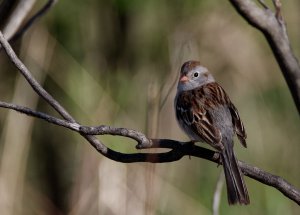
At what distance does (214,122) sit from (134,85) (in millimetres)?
1645

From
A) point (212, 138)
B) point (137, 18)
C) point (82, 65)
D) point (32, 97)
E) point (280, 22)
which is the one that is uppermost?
point (137, 18)

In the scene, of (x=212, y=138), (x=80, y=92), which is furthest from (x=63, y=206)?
(x=212, y=138)

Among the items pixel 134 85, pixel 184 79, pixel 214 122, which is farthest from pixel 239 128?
pixel 134 85

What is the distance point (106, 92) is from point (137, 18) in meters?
0.55

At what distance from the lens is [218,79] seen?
14.5 ft

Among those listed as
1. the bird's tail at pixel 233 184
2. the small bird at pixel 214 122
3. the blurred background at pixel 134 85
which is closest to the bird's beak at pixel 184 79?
the small bird at pixel 214 122

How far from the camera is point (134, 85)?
4438mm

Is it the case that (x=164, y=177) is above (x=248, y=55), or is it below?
below

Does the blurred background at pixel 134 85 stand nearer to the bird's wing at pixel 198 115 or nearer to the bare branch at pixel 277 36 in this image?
the bird's wing at pixel 198 115

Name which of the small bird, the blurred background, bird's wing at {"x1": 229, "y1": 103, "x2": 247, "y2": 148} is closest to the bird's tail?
the small bird

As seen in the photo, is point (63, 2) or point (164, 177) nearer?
point (164, 177)

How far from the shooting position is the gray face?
3309 mm

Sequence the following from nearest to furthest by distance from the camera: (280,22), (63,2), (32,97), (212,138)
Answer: (280,22), (212,138), (32,97), (63,2)

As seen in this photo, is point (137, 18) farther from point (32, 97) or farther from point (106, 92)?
point (32, 97)
